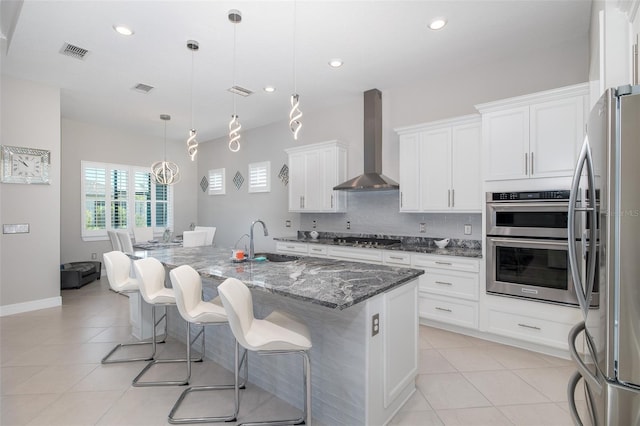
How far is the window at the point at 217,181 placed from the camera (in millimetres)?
7531

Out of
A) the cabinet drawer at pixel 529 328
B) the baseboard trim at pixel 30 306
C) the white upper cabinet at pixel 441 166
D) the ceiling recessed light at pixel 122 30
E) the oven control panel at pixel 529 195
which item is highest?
the ceiling recessed light at pixel 122 30

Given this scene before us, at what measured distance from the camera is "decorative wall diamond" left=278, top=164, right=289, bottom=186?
6.11 metres

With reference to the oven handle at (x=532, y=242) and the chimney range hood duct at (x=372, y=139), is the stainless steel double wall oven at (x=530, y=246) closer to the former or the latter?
the oven handle at (x=532, y=242)

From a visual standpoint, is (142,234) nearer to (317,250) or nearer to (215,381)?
(317,250)

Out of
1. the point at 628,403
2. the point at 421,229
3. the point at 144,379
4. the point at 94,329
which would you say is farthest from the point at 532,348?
the point at 94,329

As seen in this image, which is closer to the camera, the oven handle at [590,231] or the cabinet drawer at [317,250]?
the oven handle at [590,231]

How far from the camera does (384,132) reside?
4730mm

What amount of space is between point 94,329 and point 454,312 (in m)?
4.12

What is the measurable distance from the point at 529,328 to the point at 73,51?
18.4 feet

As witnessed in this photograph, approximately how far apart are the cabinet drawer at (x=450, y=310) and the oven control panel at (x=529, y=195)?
114cm

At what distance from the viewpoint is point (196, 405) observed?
219cm

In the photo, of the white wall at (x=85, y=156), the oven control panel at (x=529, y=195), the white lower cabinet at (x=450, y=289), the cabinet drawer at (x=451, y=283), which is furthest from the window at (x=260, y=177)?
Answer: the oven control panel at (x=529, y=195)

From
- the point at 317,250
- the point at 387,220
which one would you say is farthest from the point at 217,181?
the point at 387,220

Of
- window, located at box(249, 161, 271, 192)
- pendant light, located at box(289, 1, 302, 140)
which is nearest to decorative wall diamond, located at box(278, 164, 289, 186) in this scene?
window, located at box(249, 161, 271, 192)
